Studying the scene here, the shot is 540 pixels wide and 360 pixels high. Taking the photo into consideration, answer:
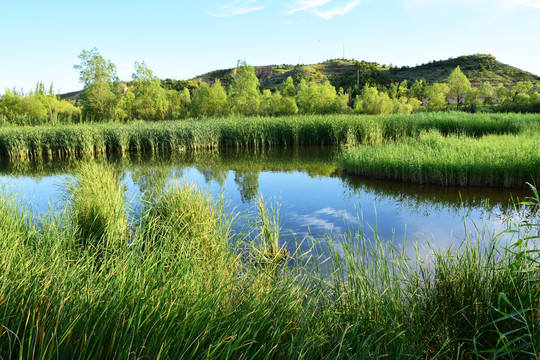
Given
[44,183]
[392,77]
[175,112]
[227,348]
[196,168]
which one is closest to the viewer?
[227,348]

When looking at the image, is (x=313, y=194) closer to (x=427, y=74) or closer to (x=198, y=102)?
(x=198, y=102)

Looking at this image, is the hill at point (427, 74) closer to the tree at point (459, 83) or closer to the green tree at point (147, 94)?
the tree at point (459, 83)

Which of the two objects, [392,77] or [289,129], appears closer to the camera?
[289,129]

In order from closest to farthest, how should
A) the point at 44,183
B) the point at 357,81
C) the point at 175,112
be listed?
the point at 44,183, the point at 175,112, the point at 357,81

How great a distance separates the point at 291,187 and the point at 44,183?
688cm

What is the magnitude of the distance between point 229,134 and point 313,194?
35.9ft

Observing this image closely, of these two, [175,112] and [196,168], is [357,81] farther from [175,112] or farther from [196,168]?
[196,168]

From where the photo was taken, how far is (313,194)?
7855mm

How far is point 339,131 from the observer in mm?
17078

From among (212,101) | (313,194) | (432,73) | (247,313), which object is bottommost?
(313,194)

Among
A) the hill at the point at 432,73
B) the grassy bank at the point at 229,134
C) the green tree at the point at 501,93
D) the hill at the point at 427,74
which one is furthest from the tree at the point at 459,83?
the grassy bank at the point at 229,134

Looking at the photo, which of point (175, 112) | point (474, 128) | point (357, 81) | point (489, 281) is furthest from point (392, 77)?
point (489, 281)

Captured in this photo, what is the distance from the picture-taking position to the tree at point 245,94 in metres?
29.1

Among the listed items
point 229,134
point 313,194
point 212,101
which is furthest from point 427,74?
point 313,194
